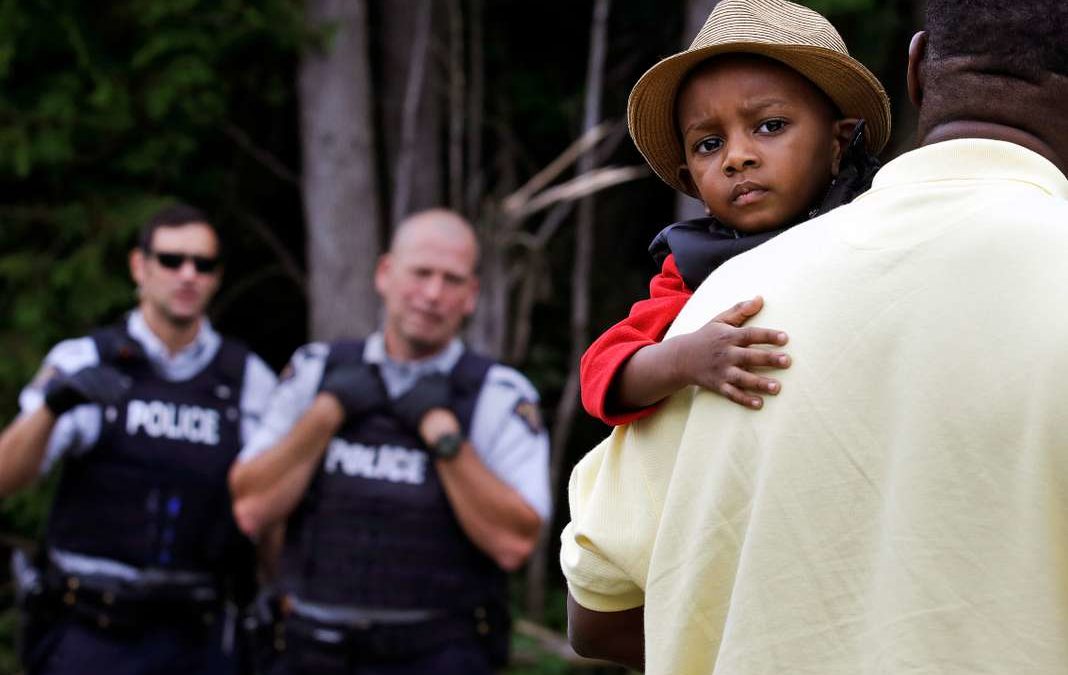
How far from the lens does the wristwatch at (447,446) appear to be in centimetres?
422

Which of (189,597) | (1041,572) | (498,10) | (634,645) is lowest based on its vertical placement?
(189,597)

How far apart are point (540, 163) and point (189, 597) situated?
11.6ft

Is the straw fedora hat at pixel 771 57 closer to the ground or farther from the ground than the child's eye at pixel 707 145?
farther from the ground

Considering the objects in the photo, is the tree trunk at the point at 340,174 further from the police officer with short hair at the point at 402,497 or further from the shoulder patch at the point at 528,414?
the shoulder patch at the point at 528,414

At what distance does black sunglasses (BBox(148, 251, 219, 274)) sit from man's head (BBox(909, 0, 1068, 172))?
393 centimetres

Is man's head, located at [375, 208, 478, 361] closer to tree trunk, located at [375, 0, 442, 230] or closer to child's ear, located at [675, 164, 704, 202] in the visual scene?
tree trunk, located at [375, 0, 442, 230]

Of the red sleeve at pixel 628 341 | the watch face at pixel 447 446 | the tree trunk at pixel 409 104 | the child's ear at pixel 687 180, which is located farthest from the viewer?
the tree trunk at pixel 409 104

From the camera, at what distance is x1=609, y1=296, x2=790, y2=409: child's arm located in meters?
1.36

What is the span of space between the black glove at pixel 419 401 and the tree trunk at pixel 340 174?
77.2 inches

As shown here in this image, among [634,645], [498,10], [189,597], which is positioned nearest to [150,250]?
[189,597]

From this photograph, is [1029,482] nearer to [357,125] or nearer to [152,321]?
[152,321]

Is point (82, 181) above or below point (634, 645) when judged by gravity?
above

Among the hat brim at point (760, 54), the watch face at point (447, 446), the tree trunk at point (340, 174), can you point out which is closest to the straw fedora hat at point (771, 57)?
the hat brim at point (760, 54)

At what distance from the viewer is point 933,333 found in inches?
50.1
